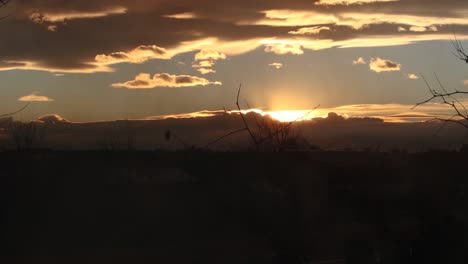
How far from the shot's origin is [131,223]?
23.4 meters

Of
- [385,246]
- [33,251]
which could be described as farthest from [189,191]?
[385,246]

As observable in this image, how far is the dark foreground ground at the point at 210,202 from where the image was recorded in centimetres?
1964

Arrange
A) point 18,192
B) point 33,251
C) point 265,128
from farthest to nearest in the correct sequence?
1. point 18,192
2. point 33,251
3. point 265,128

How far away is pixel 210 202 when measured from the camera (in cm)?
2577

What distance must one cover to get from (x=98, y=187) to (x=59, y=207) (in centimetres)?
187

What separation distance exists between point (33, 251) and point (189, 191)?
7.56 metres

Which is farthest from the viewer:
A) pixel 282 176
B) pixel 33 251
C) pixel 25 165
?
pixel 282 176

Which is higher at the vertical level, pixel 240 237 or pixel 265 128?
pixel 265 128

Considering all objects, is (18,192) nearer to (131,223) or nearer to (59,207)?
(59,207)

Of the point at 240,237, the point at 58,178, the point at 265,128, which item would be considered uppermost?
the point at 265,128

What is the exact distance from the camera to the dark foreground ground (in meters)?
19.6

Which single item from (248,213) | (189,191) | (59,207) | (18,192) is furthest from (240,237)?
(18,192)

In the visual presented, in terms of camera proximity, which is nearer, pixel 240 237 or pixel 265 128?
pixel 265 128

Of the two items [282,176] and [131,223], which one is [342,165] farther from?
[131,223]
